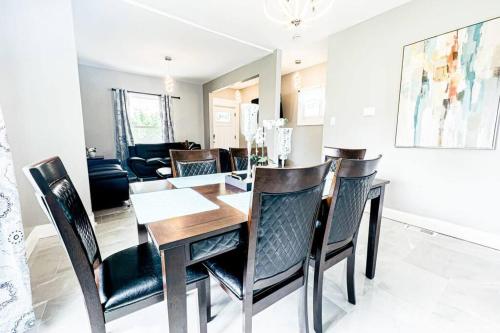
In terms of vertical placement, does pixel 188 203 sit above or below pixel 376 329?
above

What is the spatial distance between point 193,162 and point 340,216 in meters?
1.25

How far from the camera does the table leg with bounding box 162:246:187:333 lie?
72 centimetres

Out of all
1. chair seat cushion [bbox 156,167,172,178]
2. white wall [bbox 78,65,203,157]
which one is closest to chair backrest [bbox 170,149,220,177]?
chair seat cushion [bbox 156,167,172,178]

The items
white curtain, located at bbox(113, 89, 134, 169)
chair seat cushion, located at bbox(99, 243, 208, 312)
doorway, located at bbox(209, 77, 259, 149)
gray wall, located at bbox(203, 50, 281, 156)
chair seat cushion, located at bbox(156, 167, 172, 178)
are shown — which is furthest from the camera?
doorway, located at bbox(209, 77, 259, 149)

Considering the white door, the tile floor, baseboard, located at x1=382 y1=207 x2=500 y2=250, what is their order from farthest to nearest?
1. the white door
2. baseboard, located at x1=382 y1=207 x2=500 y2=250
3. the tile floor

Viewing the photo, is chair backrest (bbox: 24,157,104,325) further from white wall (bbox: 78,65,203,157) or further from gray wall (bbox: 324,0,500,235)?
white wall (bbox: 78,65,203,157)

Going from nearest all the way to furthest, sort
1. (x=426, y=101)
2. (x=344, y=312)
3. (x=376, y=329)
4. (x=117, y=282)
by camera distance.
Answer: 1. (x=117, y=282)
2. (x=376, y=329)
3. (x=344, y=312)
4. (x=426, y=101)

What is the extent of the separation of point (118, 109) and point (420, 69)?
567 centimetres

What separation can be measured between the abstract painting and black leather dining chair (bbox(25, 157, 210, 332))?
269cm

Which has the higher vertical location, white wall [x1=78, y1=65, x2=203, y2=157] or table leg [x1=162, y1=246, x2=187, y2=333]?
white wall [x1=78, y1=65, x2=203, y2=157]

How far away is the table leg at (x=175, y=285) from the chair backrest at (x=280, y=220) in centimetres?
24

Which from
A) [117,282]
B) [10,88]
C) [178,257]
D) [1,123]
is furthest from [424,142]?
[10,88]

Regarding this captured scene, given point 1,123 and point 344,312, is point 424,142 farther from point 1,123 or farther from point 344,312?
point 1,123

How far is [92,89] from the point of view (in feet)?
15.5
